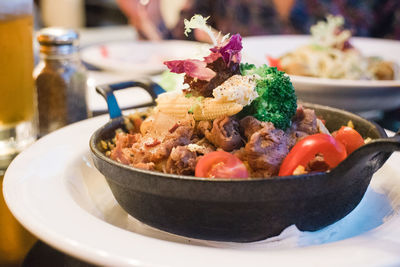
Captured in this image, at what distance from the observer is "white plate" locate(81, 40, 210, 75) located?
342 cm

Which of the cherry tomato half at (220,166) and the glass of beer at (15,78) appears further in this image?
the glass of beer at (15,78)

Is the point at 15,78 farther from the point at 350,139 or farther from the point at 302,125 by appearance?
the point at 350,139

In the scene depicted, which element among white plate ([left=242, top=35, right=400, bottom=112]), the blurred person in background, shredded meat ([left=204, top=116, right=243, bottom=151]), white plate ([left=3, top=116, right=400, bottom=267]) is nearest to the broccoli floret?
shredded meat ([left=204, top=116, right=243, bottom=151])

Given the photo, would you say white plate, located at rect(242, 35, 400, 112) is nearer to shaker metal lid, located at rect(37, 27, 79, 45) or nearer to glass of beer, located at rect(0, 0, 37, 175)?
shaker metal lid, located at rect(37, 27, 79, 45)

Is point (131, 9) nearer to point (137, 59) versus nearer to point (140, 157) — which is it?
point (137, 59)

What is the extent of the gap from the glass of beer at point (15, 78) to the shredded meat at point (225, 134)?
1167 millimetres

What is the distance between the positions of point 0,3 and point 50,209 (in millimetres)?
1209

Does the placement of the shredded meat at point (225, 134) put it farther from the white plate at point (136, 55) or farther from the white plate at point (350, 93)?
the white plate at point (136, 55)

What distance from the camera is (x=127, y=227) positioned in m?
1.57

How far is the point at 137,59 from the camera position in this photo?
385cm

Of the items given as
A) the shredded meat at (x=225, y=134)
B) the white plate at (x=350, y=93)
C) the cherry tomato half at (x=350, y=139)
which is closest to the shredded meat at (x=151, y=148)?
the shredded meat at (x=225, y=134)

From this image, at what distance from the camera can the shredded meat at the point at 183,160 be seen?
1387 mm

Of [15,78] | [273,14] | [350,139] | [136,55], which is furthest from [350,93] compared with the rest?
[273,14]

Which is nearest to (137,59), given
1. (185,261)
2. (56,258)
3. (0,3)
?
(0,3)
